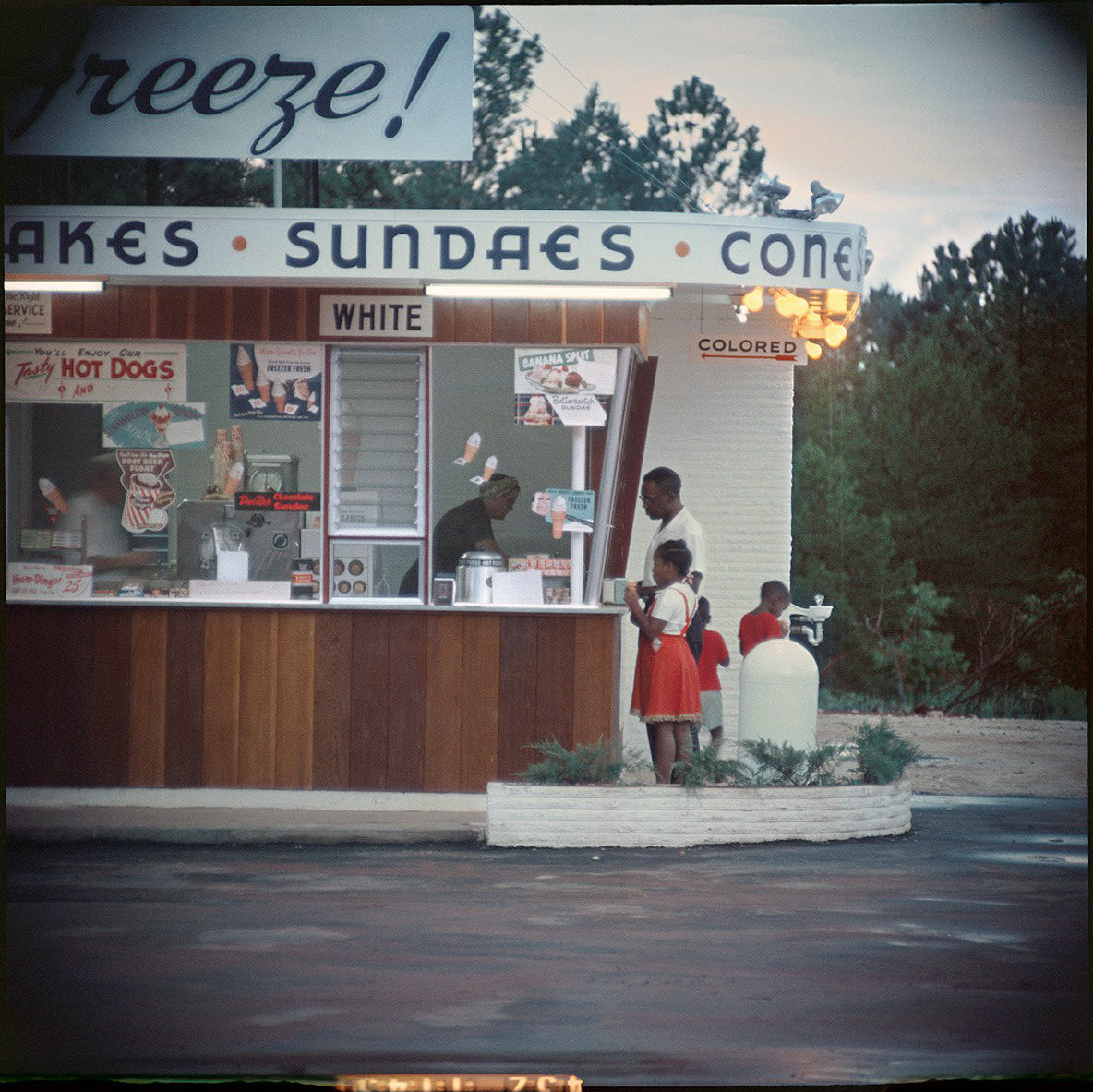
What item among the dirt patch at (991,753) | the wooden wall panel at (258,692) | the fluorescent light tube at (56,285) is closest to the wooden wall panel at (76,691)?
the wooden wall panel at (258,692)

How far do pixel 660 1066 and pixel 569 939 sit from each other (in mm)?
1603

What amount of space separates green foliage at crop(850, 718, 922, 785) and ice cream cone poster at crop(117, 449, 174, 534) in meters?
4.54

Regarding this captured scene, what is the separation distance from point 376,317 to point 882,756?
409 centimetres

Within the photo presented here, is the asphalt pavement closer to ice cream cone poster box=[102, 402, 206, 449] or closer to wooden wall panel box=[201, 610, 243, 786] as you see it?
wooden wall panel box=[201, 610, 243, 786]

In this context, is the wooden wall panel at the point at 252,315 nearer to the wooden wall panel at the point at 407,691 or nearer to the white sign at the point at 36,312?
the white sign at the point at 36,312

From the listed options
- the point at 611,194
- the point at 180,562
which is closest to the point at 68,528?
the point at 180,562

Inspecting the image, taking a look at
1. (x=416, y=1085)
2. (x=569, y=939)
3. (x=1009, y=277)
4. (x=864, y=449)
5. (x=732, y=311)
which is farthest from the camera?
(x=1009, y=277)

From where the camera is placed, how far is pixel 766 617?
455 inches

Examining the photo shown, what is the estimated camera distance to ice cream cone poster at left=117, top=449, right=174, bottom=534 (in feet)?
34.3

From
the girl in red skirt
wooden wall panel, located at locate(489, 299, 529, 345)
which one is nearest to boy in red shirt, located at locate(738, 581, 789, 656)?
the girl in red skirt

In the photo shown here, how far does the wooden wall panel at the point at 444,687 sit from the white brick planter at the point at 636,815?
0.84m

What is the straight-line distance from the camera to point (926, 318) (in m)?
37.3

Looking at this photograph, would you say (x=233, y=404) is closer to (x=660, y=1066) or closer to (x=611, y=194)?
(x=660, y=1066)

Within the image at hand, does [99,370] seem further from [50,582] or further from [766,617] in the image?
[766,617]
